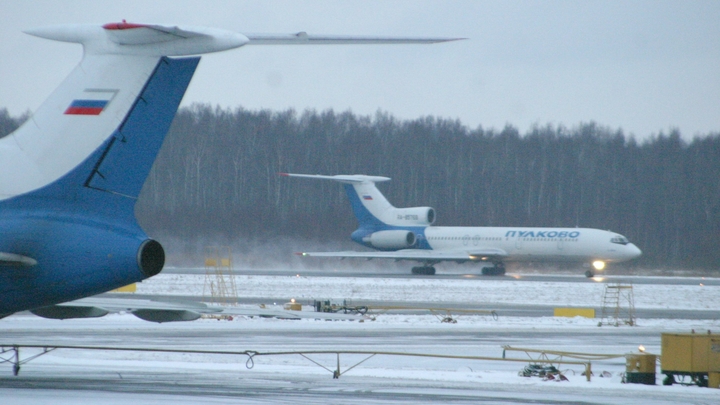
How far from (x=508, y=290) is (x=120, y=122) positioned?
27.6 metres

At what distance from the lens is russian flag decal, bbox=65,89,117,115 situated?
31.6 ft

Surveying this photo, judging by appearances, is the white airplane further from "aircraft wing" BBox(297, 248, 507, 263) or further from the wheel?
the wheel

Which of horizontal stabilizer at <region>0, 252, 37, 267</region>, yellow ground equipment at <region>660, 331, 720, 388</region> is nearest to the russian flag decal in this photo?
horizontal stabilizer at <region>0, 252, 37, 267</region>

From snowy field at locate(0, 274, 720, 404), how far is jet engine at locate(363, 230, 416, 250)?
18.7 m

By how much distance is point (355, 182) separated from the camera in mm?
50906

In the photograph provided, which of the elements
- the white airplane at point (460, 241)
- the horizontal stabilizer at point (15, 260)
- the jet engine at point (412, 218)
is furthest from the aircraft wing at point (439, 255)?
the horizontal stabilizer at point (15, 260)

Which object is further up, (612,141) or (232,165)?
(612,141)

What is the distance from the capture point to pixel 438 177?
7362 centimetres

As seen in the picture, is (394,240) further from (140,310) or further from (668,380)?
(140,310)

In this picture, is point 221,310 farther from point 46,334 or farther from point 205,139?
point 205,139

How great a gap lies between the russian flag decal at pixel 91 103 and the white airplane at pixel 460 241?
3677 centimetres

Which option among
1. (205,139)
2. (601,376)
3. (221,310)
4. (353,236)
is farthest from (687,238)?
(221,310)

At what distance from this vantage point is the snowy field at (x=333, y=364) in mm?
11648

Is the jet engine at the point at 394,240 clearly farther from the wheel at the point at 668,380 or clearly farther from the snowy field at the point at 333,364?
the wheel at the point at 668,380
